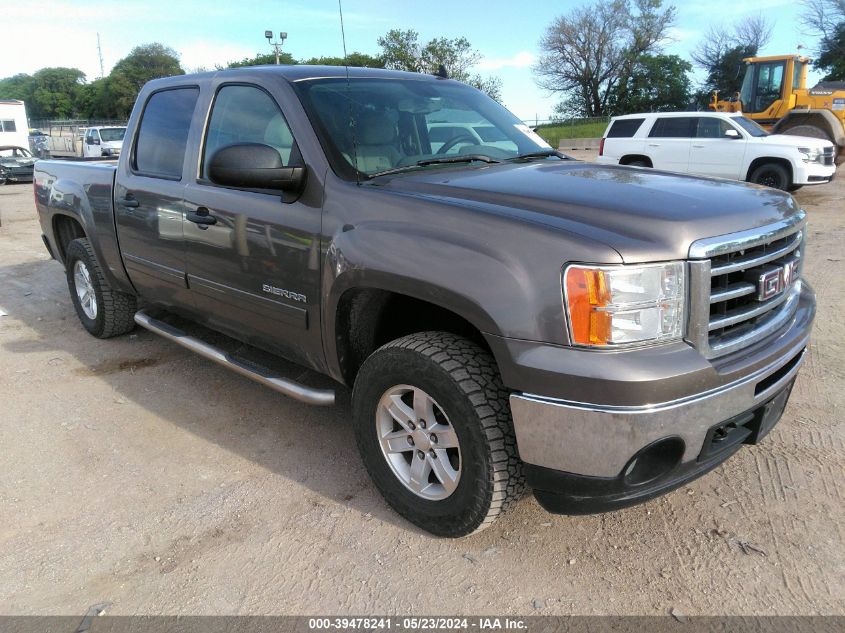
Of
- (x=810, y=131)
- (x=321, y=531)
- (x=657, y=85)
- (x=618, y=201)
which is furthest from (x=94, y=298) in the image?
Result: (x=657, y=85)

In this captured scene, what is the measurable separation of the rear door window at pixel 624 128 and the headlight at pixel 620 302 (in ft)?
45.5

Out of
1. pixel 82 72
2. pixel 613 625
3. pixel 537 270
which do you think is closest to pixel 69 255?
pixel 537 270

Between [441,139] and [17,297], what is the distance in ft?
18.0

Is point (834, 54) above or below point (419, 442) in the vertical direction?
above

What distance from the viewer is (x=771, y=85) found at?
18.5m

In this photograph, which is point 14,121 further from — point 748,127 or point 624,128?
point 748,127

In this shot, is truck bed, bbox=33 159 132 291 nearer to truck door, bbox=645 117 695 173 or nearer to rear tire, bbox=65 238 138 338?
rear tire, bbox=65 238 138 338

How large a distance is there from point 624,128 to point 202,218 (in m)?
13.5

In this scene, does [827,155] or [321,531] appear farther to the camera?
[827,155]

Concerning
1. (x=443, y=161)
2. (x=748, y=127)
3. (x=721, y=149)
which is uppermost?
(x=748, y=127)

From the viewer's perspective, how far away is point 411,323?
9.93 ft

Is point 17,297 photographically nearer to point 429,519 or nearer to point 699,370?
point 429,519

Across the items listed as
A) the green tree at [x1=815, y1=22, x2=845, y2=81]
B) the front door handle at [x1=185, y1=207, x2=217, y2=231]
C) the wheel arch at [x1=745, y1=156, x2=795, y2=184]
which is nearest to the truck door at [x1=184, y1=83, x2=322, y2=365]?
the front door handle at [x1=185, y1=207, x2=217, y2=231]

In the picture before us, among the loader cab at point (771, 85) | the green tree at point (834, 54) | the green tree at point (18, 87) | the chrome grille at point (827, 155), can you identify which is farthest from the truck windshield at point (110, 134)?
the green tree at point (18, 87)
